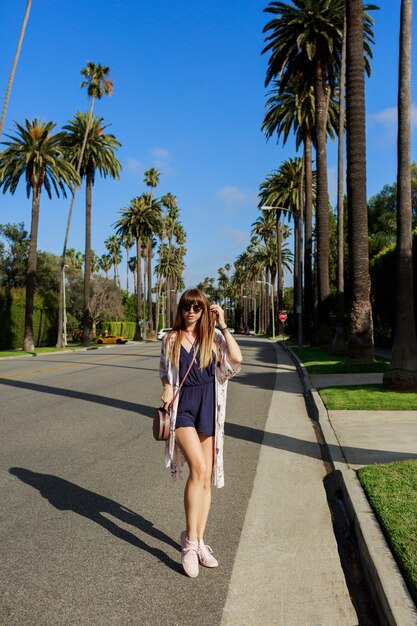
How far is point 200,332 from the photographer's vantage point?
14.6 feet

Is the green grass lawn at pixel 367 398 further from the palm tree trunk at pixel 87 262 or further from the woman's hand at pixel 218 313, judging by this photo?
the palm tree trunk at pixel 87 262

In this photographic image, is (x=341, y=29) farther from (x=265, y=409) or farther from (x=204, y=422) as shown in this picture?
(x=204, y=422)

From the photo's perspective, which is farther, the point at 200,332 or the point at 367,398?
the point at 367,398

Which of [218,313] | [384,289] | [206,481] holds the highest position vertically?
[384,289]

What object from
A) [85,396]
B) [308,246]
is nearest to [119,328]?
[308,246]

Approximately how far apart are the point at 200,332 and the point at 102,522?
2.07 metres

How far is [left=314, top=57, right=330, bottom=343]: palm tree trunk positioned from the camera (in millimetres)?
31078

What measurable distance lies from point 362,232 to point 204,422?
1608 centimetres

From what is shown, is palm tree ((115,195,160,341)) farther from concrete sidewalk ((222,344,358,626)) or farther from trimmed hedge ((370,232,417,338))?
concrete sidewalk ((222,344,358,626))

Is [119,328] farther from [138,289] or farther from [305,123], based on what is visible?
[305,123]

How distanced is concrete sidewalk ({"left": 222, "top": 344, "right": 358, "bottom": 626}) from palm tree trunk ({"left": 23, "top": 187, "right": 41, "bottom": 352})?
115ft

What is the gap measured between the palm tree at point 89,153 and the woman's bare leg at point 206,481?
4908 cm

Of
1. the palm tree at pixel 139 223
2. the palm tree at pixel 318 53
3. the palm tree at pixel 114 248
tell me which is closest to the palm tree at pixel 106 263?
the palm tree at pixel 114 248

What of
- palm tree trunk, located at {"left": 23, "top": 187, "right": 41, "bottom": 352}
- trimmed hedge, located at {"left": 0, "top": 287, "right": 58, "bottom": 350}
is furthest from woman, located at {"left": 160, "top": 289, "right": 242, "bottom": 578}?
trimmed hedge, located at {"left": 0, "top": 287, "right": 58, "bottom": 350}
